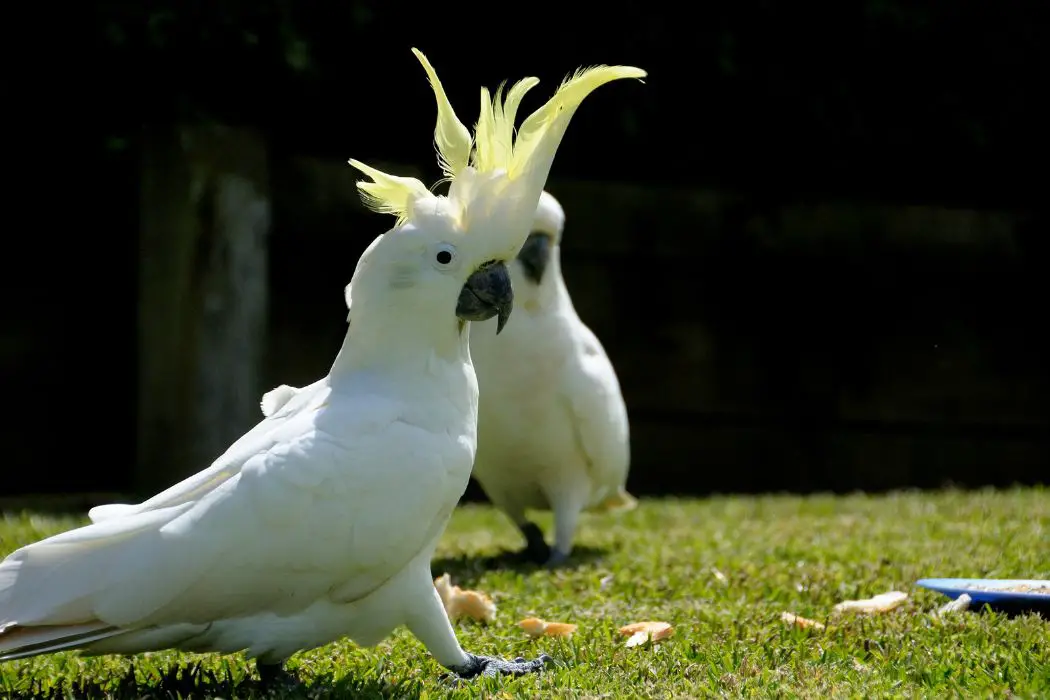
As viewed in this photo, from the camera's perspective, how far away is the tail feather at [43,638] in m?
2.62

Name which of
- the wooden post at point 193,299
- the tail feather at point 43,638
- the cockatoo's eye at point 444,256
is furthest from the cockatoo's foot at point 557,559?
the wooden post at point 193,299

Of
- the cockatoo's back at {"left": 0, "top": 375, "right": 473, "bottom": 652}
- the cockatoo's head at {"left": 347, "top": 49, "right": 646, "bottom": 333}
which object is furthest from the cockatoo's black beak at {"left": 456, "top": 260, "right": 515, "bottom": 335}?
the cockatoo's back at {"left": 0, "top": 375, "right": 473, "bottom": 652}

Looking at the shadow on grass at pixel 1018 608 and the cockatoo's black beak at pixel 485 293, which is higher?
the cockatoo's black beak at pixel 485 293

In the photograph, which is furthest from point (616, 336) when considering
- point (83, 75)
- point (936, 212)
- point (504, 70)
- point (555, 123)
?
point (555, 123)

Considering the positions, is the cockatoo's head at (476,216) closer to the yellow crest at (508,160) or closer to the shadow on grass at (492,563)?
the yellow crest at (508,160)

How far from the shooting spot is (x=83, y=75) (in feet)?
23.5

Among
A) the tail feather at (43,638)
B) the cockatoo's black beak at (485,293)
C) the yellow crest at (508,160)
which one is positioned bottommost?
the tail feather at (43,638)

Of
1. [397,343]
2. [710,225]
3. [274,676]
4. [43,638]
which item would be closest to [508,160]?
[397,343]

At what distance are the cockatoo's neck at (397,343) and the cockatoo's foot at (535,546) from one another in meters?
2.18

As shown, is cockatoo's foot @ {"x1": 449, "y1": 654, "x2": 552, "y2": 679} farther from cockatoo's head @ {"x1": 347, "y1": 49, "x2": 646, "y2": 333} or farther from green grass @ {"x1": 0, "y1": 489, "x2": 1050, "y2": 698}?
cockatoo's head @ {"x1": 347, "y1": 49, "x2": 646, "y2": 333}

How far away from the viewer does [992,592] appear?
3.56 m

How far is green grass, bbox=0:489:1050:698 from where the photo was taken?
9.47 ft

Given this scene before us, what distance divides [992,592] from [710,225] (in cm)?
511

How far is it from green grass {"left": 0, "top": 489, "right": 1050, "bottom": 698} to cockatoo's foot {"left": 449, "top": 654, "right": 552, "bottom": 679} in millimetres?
78
